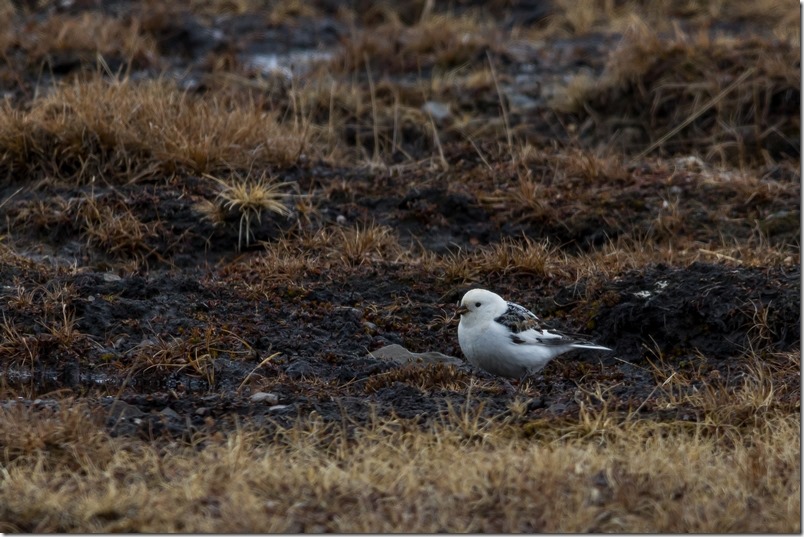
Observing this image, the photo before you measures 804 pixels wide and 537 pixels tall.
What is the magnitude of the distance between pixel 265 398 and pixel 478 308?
134cm

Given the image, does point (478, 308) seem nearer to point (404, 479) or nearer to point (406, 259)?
point (406, 259)

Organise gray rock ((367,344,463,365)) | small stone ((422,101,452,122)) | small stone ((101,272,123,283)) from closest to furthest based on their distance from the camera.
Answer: gray rock ((367,344,463,365)), small stone ((101,272,123,283)), small stone ((422,101,452,122))

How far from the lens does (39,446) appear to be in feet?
16.2

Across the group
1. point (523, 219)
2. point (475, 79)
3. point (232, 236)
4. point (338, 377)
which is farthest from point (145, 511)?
point (475, 79)

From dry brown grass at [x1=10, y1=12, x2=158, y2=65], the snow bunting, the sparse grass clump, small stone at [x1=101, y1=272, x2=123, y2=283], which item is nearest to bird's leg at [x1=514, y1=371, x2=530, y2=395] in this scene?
the snow bunting

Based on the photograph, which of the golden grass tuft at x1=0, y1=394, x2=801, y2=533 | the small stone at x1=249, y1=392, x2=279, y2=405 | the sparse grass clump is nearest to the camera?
the golden grass tuft at x1=0, y1=394, x2=801, y2=533

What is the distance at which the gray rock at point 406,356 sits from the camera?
6.54 metres

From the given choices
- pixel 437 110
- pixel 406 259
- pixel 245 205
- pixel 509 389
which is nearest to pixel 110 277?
pixel 245 205

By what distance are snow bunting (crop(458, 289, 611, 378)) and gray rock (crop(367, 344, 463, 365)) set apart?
225mm

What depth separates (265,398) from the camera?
5719mm

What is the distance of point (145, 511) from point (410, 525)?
0.97m

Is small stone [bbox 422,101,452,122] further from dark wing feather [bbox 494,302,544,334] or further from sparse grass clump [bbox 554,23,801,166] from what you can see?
dark wing feather [bbox 494,302,544,334]

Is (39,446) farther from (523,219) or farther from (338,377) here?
(523,219)

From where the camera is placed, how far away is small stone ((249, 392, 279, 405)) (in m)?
5.69
